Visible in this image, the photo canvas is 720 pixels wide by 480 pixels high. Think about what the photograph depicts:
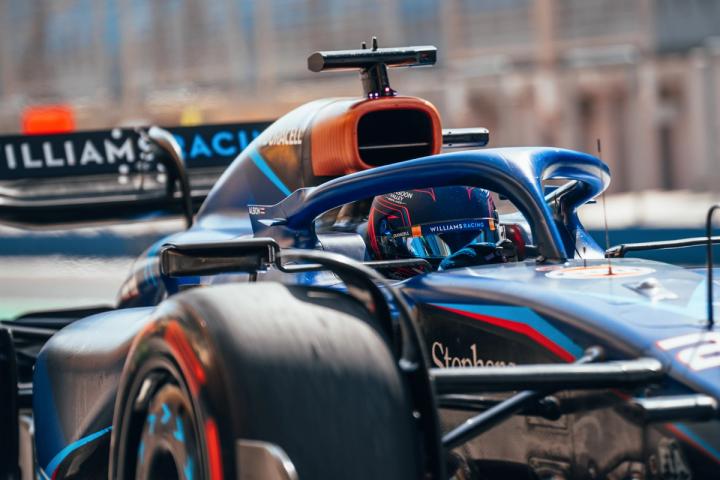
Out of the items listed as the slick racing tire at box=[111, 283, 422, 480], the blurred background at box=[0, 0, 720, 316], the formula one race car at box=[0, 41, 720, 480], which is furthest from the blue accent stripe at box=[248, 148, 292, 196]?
the blurred background at box=[0, 0, 720, 316]

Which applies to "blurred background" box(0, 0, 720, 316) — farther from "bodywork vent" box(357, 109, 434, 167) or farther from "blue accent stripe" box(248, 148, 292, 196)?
"blue accent stripe" box(248, 148, 292, 196)

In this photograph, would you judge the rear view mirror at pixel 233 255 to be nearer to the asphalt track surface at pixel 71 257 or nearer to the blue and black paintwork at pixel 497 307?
the blue and black paintwork at pixel 497 307

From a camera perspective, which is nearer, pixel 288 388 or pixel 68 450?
pixel 288 388

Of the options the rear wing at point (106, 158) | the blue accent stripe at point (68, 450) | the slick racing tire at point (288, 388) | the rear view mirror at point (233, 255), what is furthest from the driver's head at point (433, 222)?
the rear wing at point (106, 158)

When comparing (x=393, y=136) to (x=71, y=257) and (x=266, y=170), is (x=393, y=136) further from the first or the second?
(x=71, y=257)

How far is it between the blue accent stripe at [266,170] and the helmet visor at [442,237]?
101 centimetres

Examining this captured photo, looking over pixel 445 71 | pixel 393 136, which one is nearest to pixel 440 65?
pixel 445 71

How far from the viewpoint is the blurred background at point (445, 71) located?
64.0 feet

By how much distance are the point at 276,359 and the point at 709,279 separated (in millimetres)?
1039

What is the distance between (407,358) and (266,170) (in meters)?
2.60

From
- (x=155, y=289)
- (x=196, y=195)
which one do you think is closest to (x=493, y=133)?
(x=196, y=195)

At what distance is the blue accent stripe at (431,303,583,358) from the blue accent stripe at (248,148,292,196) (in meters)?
1.95

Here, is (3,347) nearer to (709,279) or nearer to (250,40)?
(709,279)

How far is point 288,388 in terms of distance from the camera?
8.51 feet
